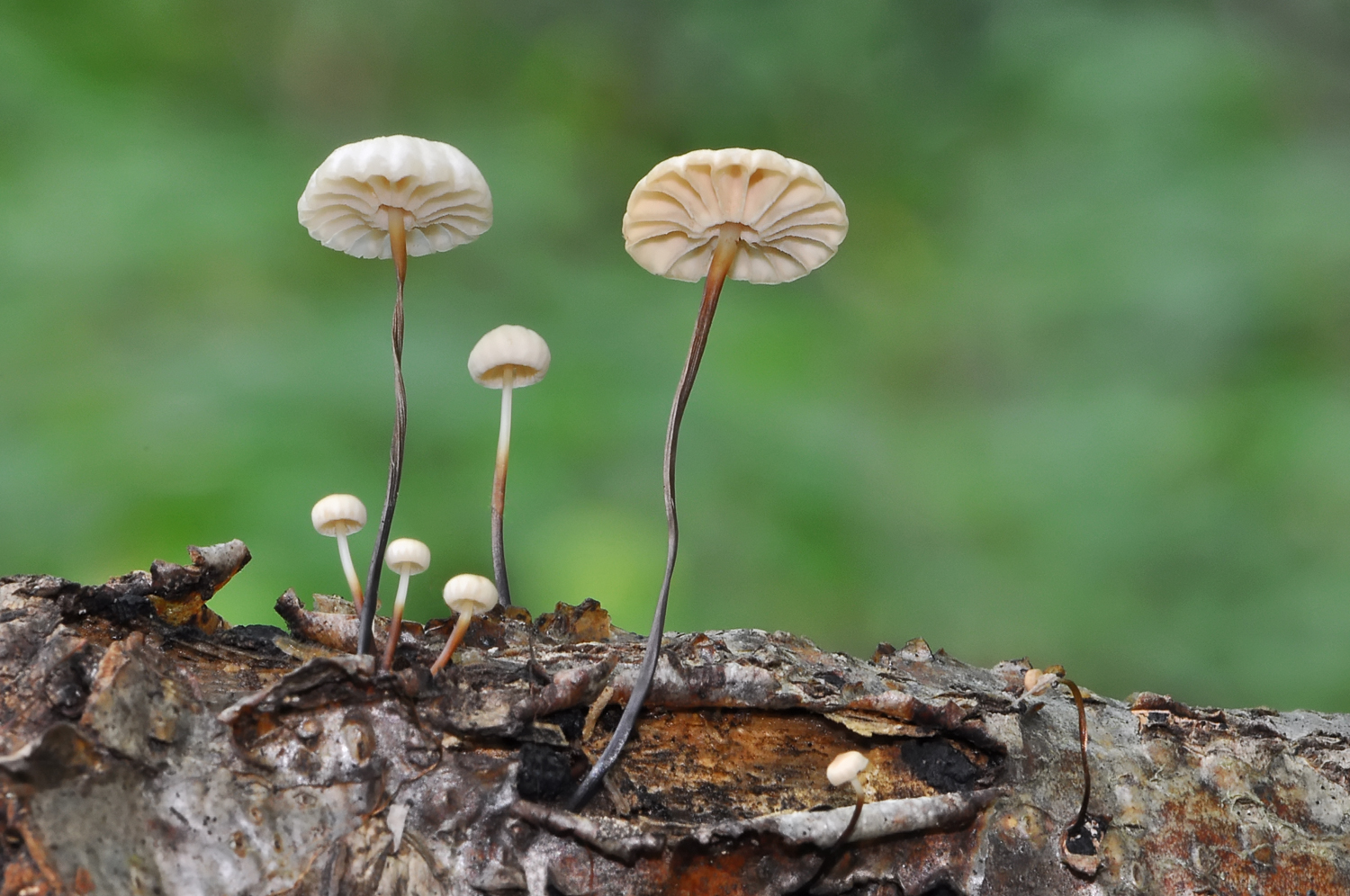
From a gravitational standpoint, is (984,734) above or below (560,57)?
below

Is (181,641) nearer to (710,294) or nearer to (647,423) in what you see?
(710,294)

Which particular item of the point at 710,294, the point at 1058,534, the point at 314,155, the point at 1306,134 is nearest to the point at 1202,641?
the point at 1058,534

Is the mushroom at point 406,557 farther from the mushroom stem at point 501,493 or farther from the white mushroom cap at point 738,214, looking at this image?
the white mushroom cap at point 738,214

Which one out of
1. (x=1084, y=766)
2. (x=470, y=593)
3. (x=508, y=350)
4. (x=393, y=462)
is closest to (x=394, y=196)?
(x=508, y=350)

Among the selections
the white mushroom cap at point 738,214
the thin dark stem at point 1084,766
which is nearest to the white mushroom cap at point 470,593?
the white mushroom cap at point 738,214

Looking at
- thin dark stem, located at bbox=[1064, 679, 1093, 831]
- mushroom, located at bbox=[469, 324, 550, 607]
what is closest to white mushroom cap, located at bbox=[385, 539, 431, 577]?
mushroom, located at bbox=[469, 324, 550, 607]

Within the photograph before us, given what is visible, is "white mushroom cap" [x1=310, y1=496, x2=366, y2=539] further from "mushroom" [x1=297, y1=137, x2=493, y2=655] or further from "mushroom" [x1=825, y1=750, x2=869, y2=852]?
"mushroom" [x1=825, y1=750, x2=869, y2=852]

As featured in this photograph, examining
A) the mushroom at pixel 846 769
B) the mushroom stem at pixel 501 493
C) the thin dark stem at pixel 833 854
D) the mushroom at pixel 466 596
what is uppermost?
the mushroom stem at pixel 501 493
